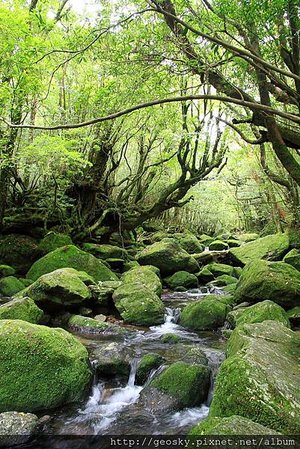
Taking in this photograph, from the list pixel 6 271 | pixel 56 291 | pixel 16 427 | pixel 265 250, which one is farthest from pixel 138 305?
pixel 265 250

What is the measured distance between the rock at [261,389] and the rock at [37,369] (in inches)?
88.4

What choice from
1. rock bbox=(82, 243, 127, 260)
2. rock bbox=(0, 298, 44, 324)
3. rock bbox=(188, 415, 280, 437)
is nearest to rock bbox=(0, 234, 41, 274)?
rock bbox=(82, 243, 127, 260)

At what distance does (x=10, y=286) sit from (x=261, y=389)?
8.71m

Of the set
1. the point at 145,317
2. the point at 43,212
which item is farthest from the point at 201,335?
the point at 43,212

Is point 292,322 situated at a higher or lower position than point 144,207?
lower

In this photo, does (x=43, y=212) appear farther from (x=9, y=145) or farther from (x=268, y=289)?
(x=268, y=289)

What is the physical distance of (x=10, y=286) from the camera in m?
10.3

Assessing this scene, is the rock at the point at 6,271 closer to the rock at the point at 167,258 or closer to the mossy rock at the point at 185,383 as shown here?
the rock at the point at 167,258

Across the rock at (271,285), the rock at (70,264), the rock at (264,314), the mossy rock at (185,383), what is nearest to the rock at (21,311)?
the mossy rock at (185,383)

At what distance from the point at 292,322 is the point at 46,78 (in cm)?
1145

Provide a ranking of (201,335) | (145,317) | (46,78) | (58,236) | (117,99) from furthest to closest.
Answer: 1. (58,236)
2. (46,78)
3. (117,99)
4. (145,317)
5. (201,335)

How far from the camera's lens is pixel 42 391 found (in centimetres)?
463

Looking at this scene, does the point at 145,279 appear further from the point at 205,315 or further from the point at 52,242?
the point at 52,242

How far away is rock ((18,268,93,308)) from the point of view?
8289mm
